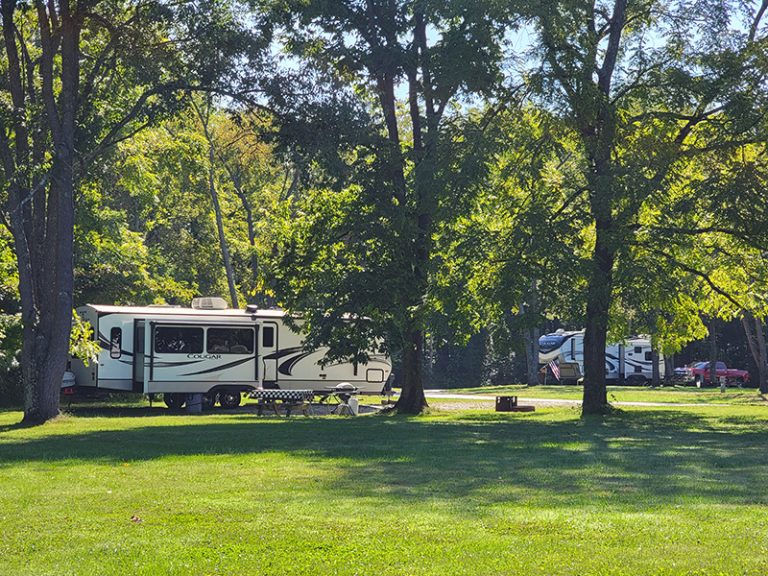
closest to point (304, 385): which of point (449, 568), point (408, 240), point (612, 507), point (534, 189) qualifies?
point (408, 240)

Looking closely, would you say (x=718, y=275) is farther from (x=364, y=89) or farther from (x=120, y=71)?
(x=120, y=71)

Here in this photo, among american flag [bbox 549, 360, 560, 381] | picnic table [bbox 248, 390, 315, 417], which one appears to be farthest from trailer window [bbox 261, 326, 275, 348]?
american flag [bbox 549, 360, 560, 381]

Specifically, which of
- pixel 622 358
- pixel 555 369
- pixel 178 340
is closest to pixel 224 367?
pixel 178 340

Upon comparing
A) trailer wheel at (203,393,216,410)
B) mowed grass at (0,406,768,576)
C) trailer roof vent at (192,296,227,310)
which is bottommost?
mowed grass at (0,406,768,576)

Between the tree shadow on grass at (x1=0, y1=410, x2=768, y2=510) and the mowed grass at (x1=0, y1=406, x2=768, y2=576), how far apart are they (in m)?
0.05

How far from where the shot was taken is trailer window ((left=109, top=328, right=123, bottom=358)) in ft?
107

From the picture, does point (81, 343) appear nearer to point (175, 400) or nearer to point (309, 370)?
point (175, 400)

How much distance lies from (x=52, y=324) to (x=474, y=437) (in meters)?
10.1

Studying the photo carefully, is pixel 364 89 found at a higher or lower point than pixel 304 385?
higher

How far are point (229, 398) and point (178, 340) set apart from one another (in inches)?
101

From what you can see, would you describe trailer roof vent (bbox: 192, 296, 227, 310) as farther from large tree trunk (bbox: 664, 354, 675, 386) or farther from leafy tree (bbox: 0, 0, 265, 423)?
large tree trunk (bbox: 664, 354, 675, 386)

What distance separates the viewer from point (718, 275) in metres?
29.7

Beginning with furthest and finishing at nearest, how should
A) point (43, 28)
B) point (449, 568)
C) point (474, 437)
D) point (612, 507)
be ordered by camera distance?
point (43, 28) < point (474, 437) < point (612, 507) < point (449, 568)

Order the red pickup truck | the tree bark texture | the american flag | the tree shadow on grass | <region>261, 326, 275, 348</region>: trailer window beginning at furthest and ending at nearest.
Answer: the american flag < the red pickup truck < <region>261, 326, 275, 348</region>: trailer window < the tree bark texture < the tree shadow on grass
